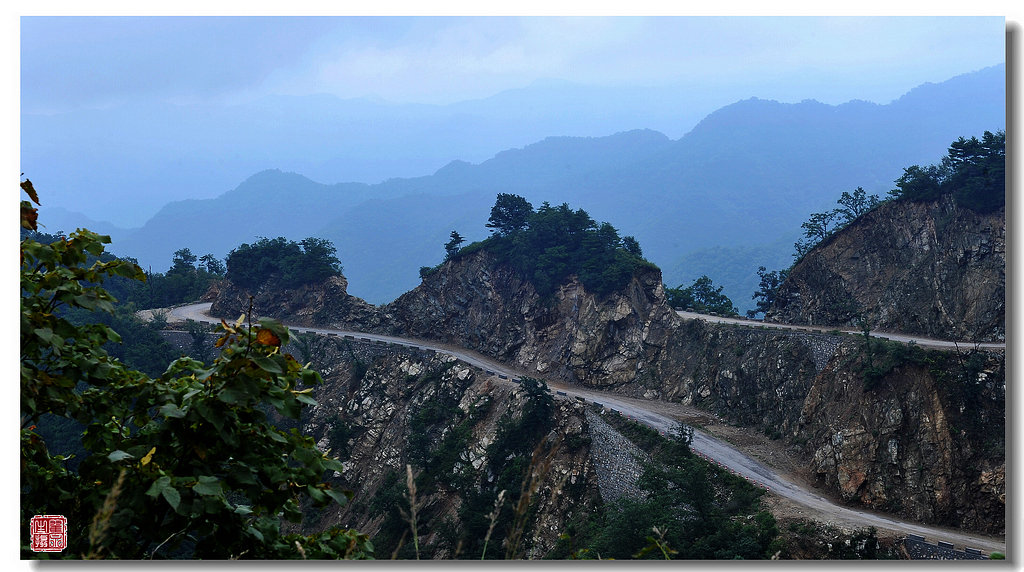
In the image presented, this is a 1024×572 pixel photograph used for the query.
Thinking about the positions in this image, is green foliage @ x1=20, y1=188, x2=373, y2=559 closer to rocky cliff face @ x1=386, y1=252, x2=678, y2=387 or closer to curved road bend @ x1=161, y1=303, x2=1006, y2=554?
curved road bend @ x1=161, y1=303, x2=1006, y2=554

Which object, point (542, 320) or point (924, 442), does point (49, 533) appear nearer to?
point (924, 442)

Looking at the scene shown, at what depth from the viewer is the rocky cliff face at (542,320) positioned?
4909 cm

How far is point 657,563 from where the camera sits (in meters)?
6.00

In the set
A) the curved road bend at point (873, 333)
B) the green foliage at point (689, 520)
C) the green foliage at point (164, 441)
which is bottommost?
the green foliage at point (689, 520)

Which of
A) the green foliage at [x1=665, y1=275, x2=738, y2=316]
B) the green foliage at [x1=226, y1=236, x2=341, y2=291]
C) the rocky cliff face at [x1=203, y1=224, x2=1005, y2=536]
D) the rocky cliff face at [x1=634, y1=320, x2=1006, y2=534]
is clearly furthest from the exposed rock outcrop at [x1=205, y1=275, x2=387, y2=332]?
the rocky cliff face at [x1=634, y1=320, x2=1006, y2=534]

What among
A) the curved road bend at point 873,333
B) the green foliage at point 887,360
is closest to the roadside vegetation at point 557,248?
the curved road bend at point 873,333

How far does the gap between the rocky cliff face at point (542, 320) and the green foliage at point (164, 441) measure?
44.2 m

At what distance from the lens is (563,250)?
53875 millimetres

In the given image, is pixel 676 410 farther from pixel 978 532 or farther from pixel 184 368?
pixel 184 368

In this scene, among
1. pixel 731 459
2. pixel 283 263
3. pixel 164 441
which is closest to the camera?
pixel 164 441

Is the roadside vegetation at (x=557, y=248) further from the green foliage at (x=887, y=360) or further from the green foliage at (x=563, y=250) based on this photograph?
the green foliage at (x=887, y=360)

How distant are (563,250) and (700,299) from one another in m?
19.2

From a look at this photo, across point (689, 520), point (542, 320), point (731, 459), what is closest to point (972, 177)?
point (731, 459)

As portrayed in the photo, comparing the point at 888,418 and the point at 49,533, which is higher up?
the point at 49,533
